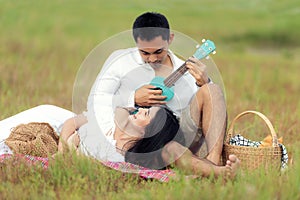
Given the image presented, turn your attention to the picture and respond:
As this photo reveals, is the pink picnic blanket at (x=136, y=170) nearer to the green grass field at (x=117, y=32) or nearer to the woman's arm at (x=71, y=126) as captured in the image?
the green grass field at (x=117, y=32)

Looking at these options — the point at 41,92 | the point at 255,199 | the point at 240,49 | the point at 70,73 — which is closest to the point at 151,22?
the point at 255,199

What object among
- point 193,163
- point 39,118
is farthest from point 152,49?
point 39,118

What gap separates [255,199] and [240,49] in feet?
33.1

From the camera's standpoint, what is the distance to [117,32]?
13547mm

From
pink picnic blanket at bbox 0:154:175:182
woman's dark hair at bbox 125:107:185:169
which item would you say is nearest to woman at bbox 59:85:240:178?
woman's dark hair at bbox 125:107:185:169

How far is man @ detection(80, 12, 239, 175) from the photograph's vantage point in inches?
182

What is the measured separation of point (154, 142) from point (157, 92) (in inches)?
12.5

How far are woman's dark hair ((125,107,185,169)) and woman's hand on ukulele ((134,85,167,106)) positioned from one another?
7 cm

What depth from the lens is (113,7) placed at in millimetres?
17312

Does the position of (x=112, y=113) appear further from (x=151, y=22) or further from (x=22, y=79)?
(x=22, y=79)

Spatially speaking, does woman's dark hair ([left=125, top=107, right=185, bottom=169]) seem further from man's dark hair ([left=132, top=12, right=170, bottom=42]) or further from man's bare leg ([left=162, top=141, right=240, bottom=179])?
man's dark hair ([left=132, top=12, right=170, bottom=42])

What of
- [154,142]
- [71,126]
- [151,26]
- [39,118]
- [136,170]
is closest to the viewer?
[136,170]

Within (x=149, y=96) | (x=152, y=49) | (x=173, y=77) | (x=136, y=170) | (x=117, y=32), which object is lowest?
(x=136, y=170)

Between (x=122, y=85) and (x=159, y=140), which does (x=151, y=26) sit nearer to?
(x=122, y=85)
